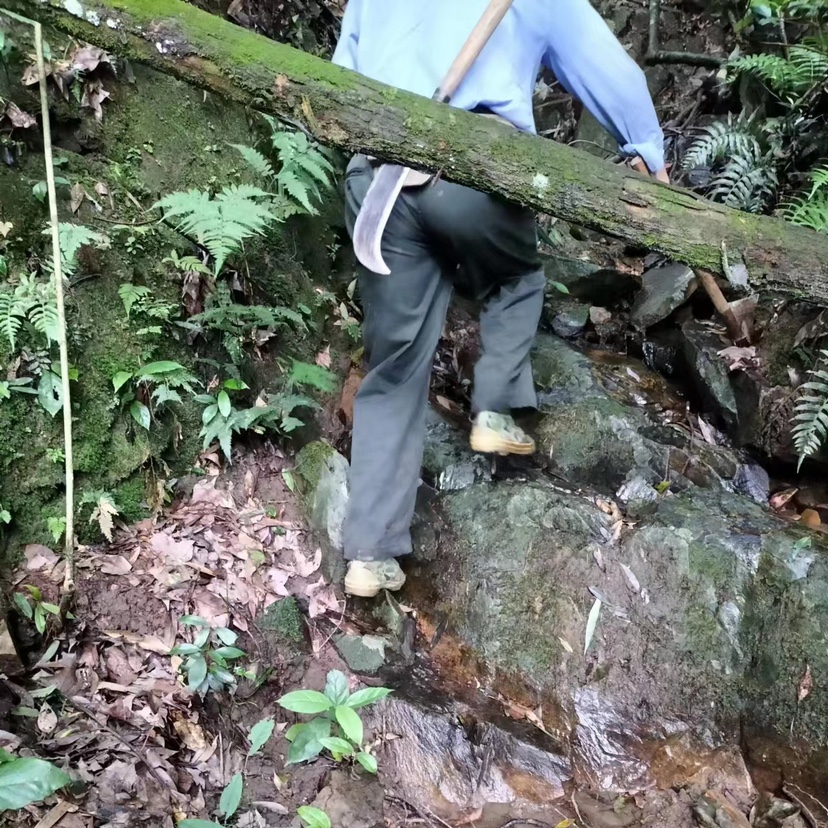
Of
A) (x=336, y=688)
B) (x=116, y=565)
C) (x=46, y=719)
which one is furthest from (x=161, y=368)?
(x=336, y=688)

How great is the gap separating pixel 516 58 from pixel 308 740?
2.91m

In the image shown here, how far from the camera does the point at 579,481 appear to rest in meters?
4.14

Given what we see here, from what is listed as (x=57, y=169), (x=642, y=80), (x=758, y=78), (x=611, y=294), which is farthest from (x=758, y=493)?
(x=57, y=169)

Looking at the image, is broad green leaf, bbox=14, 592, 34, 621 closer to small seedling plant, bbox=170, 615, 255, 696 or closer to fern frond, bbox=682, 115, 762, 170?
small seedling plant, bbox=170, 615, 255, 696

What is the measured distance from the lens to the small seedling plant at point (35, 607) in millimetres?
2604

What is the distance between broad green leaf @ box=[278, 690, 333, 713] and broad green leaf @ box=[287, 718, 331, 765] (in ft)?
0.19

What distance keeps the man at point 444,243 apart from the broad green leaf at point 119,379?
119cm

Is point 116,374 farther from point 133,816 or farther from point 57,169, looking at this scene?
point 133,816

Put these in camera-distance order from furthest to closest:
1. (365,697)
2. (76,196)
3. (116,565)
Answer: (76,196) < (116,565) < (365,697)

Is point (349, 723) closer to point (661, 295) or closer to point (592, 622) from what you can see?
point (592, 622)

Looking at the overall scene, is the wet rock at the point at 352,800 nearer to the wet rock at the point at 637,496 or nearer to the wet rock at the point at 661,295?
the wet rock at the point at 637,496

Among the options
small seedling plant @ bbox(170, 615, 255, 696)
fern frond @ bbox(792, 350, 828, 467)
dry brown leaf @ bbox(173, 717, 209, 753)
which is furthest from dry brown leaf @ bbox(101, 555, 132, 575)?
fern frond @ bbox(792, 350, 828, 467)

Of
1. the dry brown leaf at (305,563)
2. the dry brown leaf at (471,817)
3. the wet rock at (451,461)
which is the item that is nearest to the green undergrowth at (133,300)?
the dry brown leaf at (305,563)

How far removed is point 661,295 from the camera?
5.49 meters
